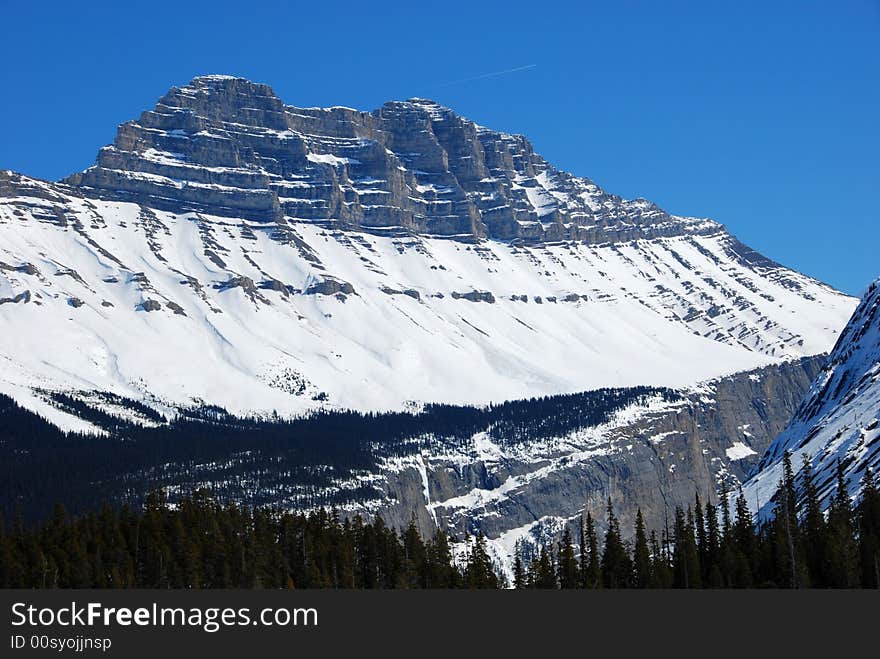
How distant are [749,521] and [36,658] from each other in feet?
332

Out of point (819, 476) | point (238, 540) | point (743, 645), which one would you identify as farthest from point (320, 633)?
point (819, 476)

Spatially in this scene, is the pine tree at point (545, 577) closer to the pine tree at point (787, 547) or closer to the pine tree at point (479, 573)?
the pine tree at point (479, 573)

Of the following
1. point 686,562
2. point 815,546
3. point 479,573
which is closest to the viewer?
point 815,546

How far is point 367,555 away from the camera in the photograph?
16900 centimetres

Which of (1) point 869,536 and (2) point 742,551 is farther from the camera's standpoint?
(2) point 742,551

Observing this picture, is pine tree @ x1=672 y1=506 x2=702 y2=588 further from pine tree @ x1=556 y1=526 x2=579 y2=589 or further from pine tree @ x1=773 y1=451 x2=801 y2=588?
pine tree @ x1=556 y1=526 x2=579 y2=589

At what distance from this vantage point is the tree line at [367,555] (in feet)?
468

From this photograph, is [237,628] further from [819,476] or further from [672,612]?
[819,476]

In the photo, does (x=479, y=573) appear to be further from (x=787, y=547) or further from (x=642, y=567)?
(x=787, y=547)

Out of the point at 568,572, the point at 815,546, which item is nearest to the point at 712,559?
the point at 815,546

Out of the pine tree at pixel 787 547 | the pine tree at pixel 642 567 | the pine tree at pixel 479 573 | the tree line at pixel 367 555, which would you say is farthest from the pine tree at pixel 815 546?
the pine tree at pixel 479 573

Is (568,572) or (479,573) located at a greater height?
(479,573)

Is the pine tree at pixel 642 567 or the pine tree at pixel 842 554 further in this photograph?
the pine tree at pixel 642 567

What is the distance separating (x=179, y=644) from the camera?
79.8 m
